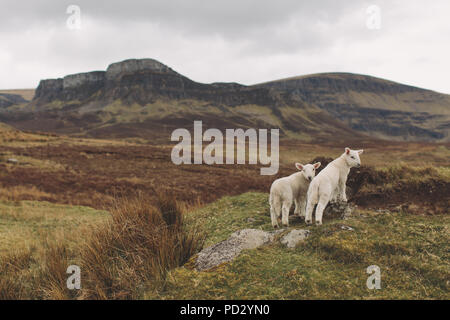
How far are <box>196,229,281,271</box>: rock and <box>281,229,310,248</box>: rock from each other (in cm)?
37

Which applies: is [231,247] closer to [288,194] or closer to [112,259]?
[288,194]

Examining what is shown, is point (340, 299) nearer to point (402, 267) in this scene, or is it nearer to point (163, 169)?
point (402, 267)

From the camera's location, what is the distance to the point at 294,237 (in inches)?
229

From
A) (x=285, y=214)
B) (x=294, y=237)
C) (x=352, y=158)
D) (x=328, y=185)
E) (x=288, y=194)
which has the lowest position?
(x=294, y=237)

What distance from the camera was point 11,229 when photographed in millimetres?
10766

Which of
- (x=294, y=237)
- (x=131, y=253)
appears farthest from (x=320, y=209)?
(x=131, y=253)

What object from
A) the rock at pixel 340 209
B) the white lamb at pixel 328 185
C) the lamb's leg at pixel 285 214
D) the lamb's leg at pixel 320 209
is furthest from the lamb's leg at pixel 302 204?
the lamb's leg at pixel 320 209

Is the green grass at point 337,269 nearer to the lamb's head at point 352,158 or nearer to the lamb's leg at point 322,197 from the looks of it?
the lamb's leg at point 322,197

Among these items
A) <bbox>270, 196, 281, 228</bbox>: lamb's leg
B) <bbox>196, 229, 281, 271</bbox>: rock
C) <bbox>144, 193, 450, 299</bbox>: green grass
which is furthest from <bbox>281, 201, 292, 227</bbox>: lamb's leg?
<bbox>144, 193, 450, 299</bbox>: green grass

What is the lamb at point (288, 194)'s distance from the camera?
7.08m

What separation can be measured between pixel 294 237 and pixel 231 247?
1330mm
